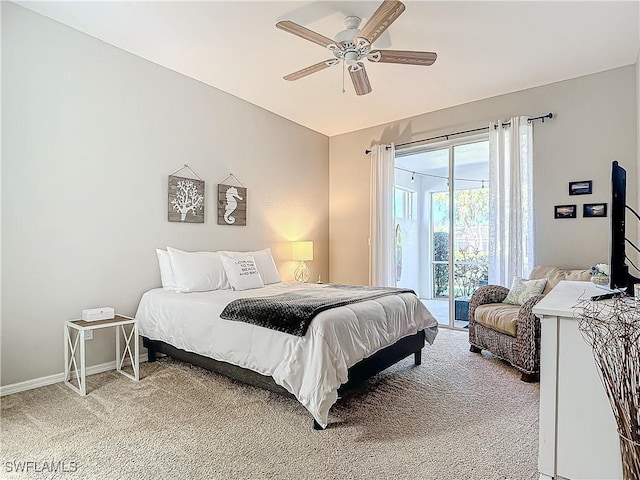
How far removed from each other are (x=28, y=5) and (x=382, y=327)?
11.8 ft

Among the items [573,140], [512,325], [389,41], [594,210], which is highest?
[389,41]

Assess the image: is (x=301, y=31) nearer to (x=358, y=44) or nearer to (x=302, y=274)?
(x=358, y=44)

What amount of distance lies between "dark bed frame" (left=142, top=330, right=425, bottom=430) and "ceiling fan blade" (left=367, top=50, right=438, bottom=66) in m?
2.17

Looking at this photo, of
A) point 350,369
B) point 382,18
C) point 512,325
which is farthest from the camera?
point 512,325

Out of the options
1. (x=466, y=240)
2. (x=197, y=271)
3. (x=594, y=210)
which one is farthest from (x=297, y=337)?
(x=594, y=210)

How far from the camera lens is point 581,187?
3924mm

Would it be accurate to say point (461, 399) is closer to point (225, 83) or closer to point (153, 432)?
point (153, 432)

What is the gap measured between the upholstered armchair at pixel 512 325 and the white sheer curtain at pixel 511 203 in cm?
31

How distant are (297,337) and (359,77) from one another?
2.15m

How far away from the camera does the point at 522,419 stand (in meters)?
2.37

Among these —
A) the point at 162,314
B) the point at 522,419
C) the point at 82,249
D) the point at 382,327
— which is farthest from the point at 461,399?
the point at 82,249

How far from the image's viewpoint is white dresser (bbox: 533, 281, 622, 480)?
1.51m

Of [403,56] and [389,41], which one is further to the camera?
[389,41]

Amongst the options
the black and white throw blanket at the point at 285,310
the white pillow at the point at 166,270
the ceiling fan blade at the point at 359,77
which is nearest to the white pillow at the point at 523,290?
the black and white throw blanket at the point at 285,310
